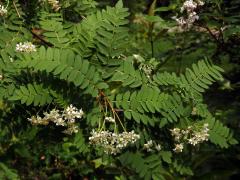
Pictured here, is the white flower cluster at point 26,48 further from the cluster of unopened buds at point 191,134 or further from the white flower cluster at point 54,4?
the cluster of unopened buds at point 191,134

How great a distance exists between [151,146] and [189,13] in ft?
2.77

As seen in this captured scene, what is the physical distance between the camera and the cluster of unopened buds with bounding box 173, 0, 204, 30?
93.7 inches

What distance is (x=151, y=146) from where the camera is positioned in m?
2.18

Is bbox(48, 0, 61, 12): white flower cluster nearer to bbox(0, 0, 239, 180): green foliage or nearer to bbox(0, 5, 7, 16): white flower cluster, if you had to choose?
bbox(0, 0, 239, 180): green foliage

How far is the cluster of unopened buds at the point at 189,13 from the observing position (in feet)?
7.81

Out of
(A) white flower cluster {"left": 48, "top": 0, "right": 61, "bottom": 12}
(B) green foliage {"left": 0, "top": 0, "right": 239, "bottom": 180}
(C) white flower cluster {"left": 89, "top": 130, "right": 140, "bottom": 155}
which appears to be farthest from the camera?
(A) white flower cluster {"left": 48, "top": 0, "right": 61, "bottom": 12}

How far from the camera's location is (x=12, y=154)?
12.0ft

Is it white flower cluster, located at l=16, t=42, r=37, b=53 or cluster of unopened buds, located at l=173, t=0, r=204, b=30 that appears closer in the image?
white flower cluster, located at l=16, t=42, r=37, b=53

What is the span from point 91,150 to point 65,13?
87 centimetres

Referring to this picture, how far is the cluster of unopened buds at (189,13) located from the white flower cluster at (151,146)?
78 centimetres

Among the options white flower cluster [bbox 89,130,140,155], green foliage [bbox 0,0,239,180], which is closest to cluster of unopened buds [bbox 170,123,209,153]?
green foliage [bbox 0,0,239,180]

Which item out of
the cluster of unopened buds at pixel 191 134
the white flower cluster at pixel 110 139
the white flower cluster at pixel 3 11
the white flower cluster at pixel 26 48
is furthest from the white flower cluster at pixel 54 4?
the cluster of unopened buds at pixel 191 134

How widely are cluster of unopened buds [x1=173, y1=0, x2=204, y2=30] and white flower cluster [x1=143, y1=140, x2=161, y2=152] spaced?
78cm

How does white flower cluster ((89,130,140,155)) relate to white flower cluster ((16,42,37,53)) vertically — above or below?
below
